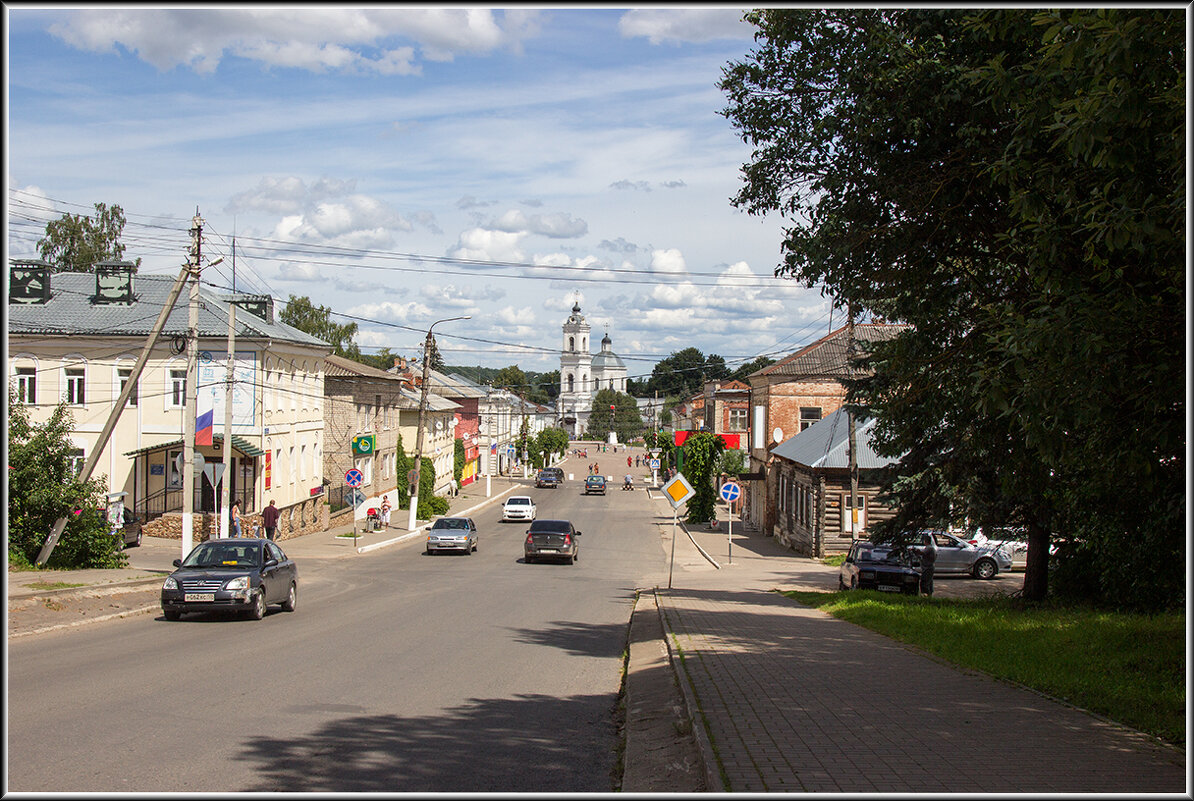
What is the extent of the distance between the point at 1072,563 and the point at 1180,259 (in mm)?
14070

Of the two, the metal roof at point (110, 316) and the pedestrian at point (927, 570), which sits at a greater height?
the metal roof at point (110, 316)

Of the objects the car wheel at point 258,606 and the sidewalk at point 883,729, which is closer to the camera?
the sidewalk at point 883,729

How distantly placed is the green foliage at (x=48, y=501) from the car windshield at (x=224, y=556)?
6545 millimetres

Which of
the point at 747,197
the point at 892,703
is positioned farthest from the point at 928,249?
the point at 892,703

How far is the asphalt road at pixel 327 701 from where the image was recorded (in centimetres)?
695

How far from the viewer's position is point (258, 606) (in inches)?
→ 660

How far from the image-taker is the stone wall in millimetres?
33125

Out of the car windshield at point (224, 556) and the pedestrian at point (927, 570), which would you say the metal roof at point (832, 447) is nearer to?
the pedestrian at point (927, 570)

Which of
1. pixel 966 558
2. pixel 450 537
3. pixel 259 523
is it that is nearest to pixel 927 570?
pixel 966 558

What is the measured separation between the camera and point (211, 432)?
34.6 metres

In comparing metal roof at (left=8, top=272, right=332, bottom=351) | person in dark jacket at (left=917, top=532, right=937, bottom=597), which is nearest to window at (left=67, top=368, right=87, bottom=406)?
metal roof at (left=8, top=272, right=332, bottom=351)

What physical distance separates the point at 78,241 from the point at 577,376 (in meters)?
131

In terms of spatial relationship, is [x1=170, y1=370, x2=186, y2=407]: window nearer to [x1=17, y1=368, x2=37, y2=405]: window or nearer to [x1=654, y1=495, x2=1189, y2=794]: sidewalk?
[x1=17, y1=368, x2=37, y2=405]: window

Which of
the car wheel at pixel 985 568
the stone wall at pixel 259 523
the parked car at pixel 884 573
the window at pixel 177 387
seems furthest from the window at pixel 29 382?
the car wheel at pixel 985 568
